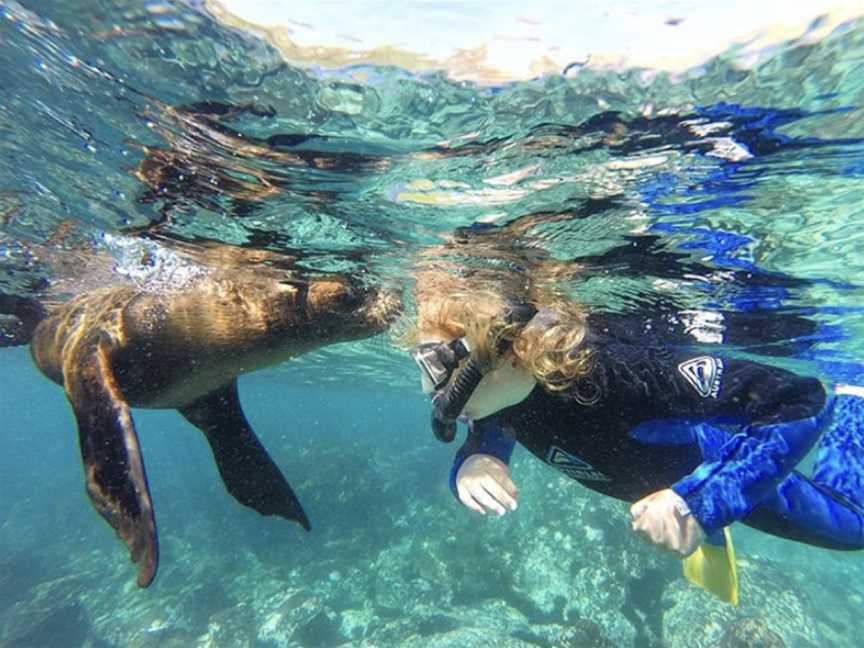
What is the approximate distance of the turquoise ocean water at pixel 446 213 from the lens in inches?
162

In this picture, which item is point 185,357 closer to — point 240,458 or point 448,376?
point 240,458

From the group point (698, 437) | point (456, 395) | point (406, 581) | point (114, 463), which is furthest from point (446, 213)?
point (406, 581)

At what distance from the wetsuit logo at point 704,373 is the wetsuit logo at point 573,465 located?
1.25 metres

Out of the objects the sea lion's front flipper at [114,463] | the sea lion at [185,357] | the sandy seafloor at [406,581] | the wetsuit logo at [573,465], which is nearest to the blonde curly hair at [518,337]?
the wetsuit logo at [573,465]

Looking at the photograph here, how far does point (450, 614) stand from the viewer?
14.2m

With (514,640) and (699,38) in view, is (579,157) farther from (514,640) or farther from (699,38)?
(514,640)

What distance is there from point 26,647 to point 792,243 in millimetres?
21690

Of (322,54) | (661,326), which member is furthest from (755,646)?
(322,54)

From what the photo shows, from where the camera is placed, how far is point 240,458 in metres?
6.86

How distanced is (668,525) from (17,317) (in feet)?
43.4

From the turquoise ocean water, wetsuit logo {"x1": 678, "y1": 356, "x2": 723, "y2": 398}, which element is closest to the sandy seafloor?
the turquoise ocean water

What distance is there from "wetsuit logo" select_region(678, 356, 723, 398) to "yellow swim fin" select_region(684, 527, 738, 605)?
2.10 metres

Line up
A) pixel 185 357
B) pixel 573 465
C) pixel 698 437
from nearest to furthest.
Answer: pixel 698 437 < pixel 573 465 < pixel 185 357

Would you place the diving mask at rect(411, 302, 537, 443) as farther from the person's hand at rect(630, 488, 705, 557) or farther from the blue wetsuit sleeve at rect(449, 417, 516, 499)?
the person's hand at rect(630, 488, 705, 557)
